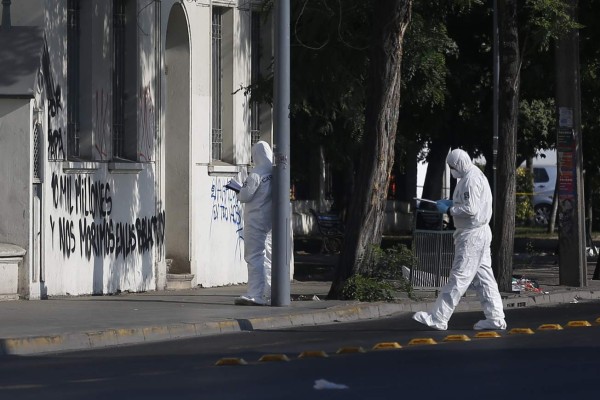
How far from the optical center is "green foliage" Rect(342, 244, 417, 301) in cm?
1661

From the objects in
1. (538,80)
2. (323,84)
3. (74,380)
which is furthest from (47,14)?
(538,80)

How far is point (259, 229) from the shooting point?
1603 centimetres

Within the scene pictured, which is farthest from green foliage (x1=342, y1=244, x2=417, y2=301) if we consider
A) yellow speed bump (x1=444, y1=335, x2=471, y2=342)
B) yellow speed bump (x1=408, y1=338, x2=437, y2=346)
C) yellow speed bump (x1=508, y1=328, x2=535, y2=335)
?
yellow speed bump (x1=408, y1=338, x2=437, y2=346)

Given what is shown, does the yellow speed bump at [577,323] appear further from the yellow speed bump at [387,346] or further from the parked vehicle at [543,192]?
the parked vehicle at [543,192]

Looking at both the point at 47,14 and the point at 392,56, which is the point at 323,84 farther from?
the point at 47,14

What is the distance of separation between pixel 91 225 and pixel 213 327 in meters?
4.25

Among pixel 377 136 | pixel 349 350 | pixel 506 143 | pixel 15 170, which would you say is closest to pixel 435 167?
pixel 506 143

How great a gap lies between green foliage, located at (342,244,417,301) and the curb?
26cm

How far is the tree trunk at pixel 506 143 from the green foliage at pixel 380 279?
2608 millimetres

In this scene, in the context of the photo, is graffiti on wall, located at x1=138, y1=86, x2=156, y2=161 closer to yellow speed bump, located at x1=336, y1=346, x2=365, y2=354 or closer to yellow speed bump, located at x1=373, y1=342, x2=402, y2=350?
yellow speed bump, located at x1=373, y1=342, x2=402, y2=350

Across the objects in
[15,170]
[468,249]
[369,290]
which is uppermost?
[15,170]

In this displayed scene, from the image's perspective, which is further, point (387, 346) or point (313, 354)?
point (387, 346)

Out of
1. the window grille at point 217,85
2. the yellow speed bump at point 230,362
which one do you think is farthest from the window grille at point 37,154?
the yellow speed bump at point 230,362

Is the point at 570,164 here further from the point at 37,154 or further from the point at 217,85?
the point at 37,154
